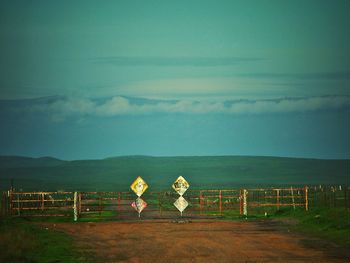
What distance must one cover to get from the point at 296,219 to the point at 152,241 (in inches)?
519

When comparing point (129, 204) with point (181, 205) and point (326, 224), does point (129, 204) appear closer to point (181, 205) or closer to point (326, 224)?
point (181, 205)

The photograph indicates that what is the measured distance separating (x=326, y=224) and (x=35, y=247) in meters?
14.0

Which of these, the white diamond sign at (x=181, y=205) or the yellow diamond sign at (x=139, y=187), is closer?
the yellow diamond sign at (x=139, y=187)

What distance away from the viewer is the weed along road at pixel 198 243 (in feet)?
76.5

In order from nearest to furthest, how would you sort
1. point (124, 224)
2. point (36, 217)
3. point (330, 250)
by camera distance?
point (330, 250) → point (124, 224) → point (36, 217)

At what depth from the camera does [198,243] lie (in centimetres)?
2795

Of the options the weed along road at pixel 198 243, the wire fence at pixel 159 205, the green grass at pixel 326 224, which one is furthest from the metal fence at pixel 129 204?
the green grass at pixel 326 224

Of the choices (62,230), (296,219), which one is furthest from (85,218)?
(296,219)

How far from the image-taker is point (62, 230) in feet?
118

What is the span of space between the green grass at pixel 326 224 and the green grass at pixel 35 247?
9706mm

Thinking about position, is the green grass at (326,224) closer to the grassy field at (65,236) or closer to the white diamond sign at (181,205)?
the grassy field at (65,236)

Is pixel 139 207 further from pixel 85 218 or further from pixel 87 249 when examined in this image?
pixel 87 249

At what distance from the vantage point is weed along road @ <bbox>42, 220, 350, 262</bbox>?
2331cm

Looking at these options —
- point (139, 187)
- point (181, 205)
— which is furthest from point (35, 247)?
point (181, 205)
